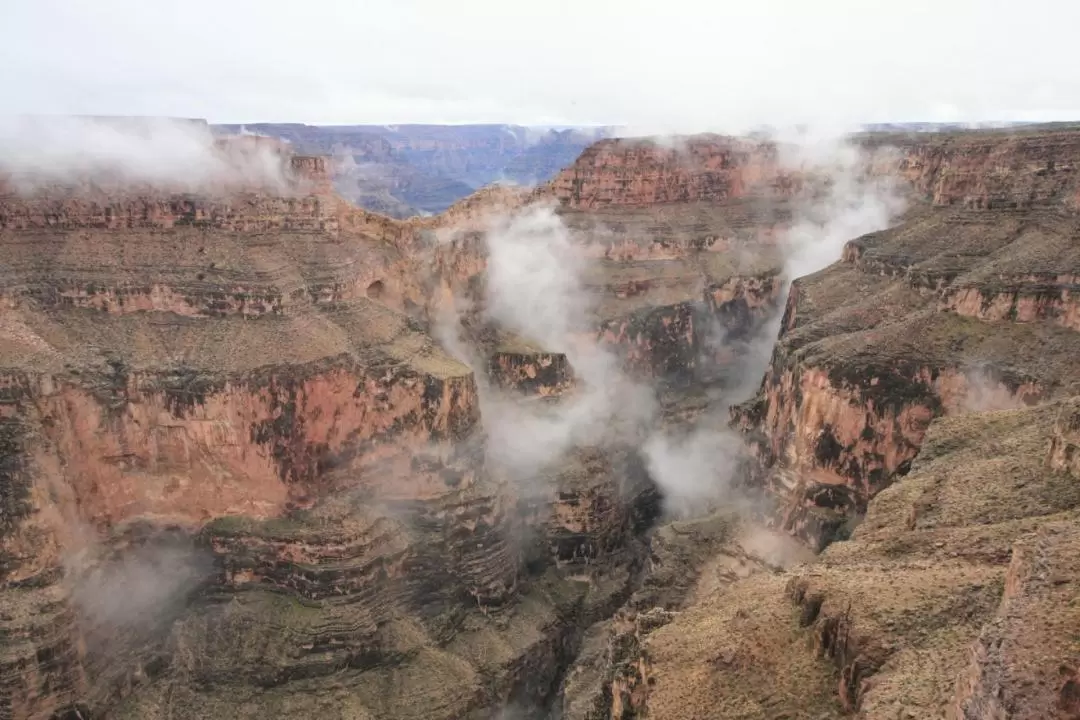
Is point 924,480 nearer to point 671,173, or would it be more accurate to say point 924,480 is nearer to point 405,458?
point 405,458

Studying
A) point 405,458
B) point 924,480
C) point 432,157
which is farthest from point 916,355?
point 432,157

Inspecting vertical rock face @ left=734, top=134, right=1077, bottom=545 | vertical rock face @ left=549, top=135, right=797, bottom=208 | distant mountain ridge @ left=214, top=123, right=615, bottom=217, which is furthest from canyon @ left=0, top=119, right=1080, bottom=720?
distant mountain ridge @ left=214, top=123, right=615, bottom=217

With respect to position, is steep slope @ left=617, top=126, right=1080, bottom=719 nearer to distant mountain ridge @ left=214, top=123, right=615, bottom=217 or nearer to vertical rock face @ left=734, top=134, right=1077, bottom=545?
vertical rock face @ left=734, top=134, right=1077, bottom=545

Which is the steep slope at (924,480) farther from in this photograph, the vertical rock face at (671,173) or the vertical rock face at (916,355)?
the vertical rock face at (671,173)

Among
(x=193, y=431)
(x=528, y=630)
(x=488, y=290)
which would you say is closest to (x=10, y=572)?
(x=193, y=431)

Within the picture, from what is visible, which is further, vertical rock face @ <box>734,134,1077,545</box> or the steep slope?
vertical rock face @ <box>734,134,1077,545</box>
